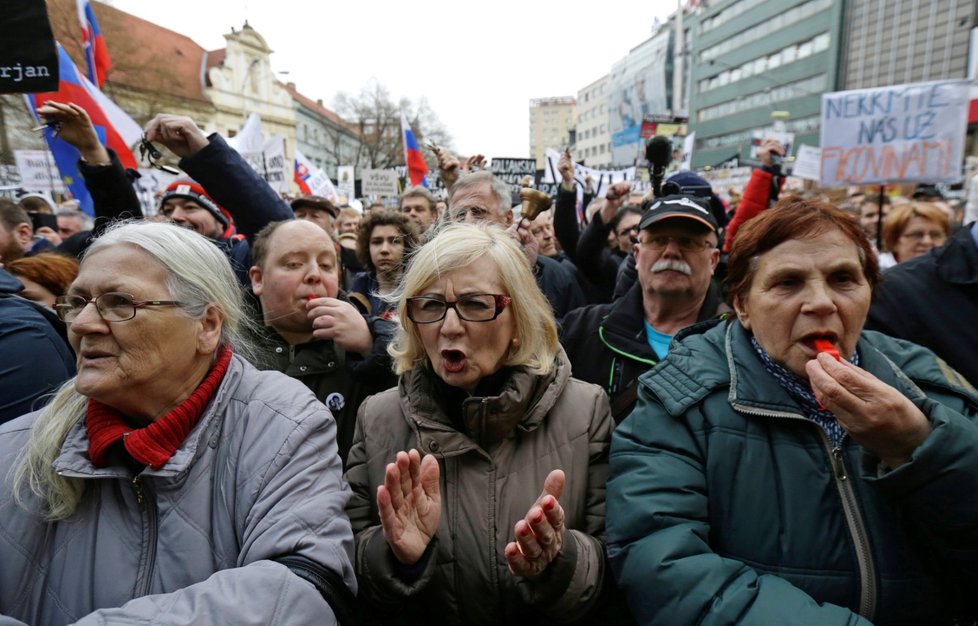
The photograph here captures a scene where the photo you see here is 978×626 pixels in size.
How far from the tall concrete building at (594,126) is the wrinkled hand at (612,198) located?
87685 mm

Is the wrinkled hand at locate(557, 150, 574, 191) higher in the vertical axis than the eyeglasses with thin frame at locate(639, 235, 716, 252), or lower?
higher

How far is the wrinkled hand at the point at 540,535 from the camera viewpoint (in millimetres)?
1525

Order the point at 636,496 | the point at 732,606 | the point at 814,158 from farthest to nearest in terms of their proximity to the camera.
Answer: the point at 814,158 → the point at 636,496 → the point at 732,606

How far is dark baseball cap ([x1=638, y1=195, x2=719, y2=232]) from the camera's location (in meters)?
2.71

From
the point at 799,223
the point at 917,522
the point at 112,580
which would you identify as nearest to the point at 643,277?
the point at 799,223

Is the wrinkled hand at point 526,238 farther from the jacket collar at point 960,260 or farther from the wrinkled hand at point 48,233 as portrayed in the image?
the wrinkled hand at point 48,233

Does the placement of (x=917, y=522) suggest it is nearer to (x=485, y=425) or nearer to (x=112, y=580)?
(x=485, y=425)

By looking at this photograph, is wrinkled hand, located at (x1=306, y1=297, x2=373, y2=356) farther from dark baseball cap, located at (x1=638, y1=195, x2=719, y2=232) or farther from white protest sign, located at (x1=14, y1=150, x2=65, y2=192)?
white protest sign, located at (x1=14, y1=150, x2=65, y2=192)

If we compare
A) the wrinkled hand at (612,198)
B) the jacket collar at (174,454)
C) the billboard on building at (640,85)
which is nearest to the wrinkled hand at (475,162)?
the wrinkled hand at (612,198)

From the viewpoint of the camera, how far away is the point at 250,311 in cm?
279

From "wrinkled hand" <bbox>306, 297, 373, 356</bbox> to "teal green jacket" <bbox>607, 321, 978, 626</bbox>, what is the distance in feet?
3.80

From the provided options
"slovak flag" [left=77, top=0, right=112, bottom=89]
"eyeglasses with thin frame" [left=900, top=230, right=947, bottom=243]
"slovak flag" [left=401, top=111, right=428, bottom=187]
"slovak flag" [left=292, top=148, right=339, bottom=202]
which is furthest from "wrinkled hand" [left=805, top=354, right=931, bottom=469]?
"slovak flag" [left=292, top=148, right=339, bottom=202]

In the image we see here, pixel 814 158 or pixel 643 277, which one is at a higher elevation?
pixel 814 158

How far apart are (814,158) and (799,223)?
352 inches
